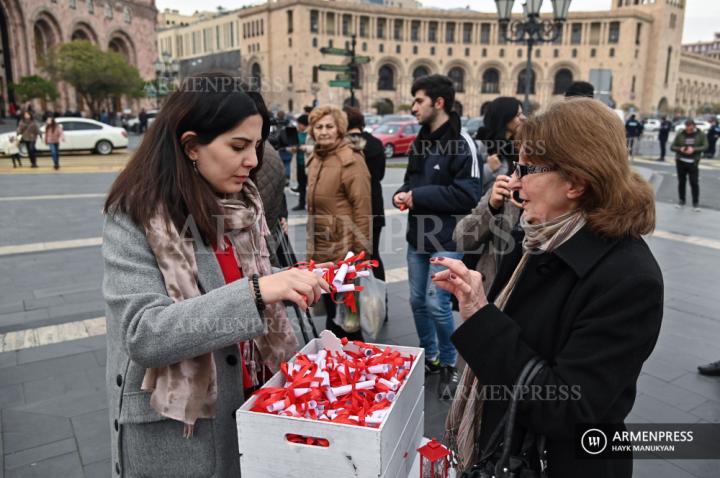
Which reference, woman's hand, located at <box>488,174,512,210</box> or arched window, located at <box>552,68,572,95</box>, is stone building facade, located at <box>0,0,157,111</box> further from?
arched window, located at <box>552,68,572,95</box>

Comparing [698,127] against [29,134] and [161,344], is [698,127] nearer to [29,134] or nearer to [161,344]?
[161,344]

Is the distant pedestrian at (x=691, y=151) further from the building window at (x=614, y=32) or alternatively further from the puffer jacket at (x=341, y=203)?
the building window at (x=614, y=32)

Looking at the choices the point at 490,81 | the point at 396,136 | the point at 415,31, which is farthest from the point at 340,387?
the point at 490,81

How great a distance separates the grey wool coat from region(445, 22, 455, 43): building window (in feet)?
254

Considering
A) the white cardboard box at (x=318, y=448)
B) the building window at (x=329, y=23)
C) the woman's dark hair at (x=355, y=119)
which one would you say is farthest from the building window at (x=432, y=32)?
the white cardboard box at (x=318, y=448)

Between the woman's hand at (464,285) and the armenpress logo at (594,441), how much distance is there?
44 cm

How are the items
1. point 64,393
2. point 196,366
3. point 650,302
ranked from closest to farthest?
1. point 650,302
2. point 196,366
3. point 64,393

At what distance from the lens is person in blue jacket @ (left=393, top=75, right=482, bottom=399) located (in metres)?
3.57

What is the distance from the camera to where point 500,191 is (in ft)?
8.73

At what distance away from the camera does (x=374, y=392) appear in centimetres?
170

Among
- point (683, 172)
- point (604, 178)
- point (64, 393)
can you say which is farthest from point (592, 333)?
point (683, 172)

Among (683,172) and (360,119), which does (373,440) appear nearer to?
(360,119)

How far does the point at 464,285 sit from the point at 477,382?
384 millimetres

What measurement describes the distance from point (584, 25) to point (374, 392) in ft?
263
